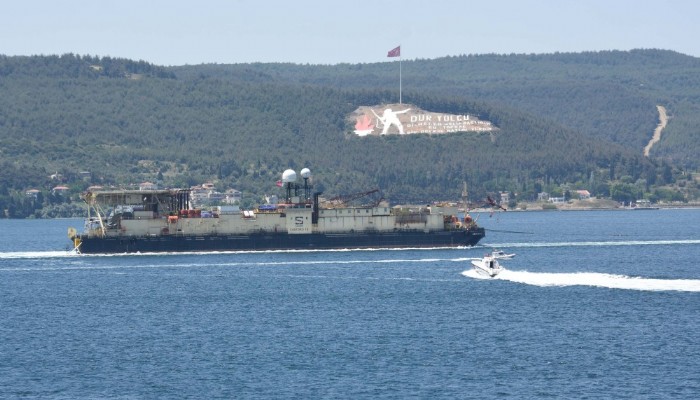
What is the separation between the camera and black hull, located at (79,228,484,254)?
14338cm

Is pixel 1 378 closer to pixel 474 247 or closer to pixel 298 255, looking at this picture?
pixel 298 255

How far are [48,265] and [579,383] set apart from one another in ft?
267

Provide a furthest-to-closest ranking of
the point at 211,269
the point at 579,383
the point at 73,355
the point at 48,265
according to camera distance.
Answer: the point at 48,265 → the point at 211,269 → the point at 73,355 → the point at 579,383

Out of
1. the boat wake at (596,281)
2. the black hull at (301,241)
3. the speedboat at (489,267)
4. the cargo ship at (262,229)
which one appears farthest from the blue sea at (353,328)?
the cargo ship at (262,229)

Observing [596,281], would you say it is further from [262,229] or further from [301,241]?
[262,229]

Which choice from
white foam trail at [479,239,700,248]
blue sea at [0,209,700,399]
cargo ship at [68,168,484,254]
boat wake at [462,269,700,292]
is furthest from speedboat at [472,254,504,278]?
white foam trail at [479,239,700,248]

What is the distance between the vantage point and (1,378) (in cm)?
6881

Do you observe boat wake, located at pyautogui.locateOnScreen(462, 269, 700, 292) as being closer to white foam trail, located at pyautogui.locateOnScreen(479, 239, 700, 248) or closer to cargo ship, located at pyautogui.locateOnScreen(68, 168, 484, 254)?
cargo ship, located at pyautogui.locateOnScreen(68, 168, 484, 254)

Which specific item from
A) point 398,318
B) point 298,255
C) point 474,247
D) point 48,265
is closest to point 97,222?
point 48,265

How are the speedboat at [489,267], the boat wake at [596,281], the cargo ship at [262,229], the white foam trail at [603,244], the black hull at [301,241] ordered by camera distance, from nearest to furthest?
the boat wake at [596,281], the speedboat at [489,267], the black hull at [301,241], the cargo ship at [262,229], the white foam trail at [603,244]

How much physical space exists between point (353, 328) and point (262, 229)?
207 ft

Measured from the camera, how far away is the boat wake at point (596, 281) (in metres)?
100

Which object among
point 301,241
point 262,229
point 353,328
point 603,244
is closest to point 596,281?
point 353,328

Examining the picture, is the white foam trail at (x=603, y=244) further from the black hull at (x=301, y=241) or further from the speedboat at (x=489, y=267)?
the speedboat at (x=489, y=267)
